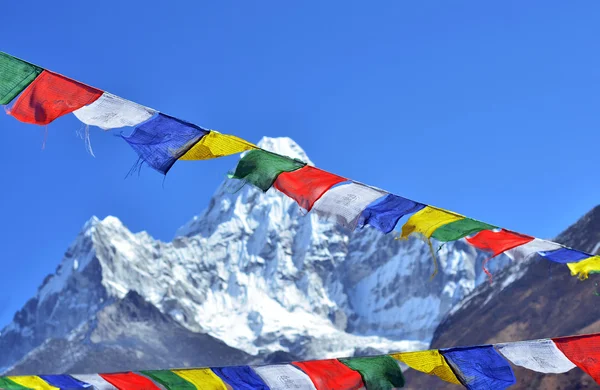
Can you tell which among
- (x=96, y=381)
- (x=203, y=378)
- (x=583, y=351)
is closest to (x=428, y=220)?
(x=583, y=351)

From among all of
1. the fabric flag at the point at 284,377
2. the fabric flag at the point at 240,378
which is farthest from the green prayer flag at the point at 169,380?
the fabric flag at the point at 284,377

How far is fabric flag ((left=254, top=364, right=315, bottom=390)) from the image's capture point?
10.9m

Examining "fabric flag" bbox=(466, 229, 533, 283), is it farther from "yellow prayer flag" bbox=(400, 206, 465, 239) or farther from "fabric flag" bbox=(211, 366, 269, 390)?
"fabric flag" bbox=(211, 366, 269, 390)

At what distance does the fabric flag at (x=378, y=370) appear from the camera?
10977 mm

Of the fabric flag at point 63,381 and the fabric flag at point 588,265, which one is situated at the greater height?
the fabric flag at point 588,265

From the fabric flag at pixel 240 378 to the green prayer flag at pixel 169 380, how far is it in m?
0.33

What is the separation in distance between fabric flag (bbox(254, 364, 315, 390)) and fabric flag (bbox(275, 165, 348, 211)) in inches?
68.5

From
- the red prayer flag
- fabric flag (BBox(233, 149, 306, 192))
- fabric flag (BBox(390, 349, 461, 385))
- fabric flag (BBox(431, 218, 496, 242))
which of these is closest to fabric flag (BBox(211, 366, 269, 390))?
fabric flag (BBox(390, 349, 461, 385))

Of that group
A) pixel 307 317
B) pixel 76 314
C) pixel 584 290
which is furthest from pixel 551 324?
pixel 76 314

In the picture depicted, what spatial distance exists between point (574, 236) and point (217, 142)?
56163 millimetres

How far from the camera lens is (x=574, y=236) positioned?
209ft

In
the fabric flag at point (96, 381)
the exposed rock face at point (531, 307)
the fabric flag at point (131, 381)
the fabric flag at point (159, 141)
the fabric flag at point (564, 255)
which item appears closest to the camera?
the fabric flag at point (159, 141)

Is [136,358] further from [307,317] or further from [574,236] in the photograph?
[574,236]

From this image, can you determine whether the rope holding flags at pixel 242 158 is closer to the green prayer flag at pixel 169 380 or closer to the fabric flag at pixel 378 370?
the fabric flag at pixel 378 370
